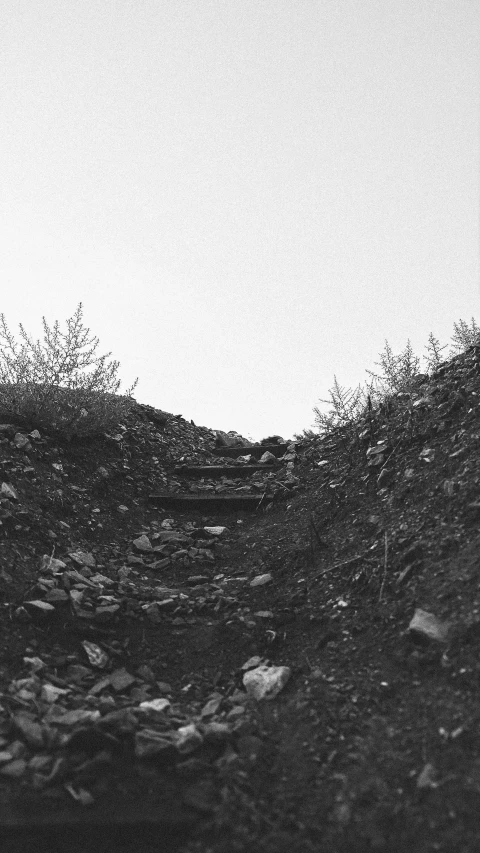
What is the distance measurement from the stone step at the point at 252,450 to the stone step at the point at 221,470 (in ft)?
2.84

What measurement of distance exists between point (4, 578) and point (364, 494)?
2884 millimetres

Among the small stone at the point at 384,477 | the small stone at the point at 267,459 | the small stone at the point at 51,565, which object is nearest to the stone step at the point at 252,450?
the small stone at the point at 267,459

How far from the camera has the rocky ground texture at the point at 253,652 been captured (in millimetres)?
2271

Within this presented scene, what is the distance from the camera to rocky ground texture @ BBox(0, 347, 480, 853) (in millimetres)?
2271

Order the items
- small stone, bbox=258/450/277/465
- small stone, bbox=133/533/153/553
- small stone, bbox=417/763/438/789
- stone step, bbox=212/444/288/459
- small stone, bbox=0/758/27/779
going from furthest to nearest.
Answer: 1. stone step, bbox=212/444/288/459
2. small stone, bbox=258/450/277/465
3. small stone, bbox=133/533/153/553
4. small stone, bbox=0/758/27/779
5. small stone, bbox=417/763/438/789

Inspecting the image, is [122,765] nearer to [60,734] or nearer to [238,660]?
[60,734]

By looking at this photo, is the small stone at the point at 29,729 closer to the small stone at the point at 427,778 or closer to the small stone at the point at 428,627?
the small stone at the point at 427,778

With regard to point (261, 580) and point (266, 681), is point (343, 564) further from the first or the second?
point (266, 681)

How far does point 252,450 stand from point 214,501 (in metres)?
2.47

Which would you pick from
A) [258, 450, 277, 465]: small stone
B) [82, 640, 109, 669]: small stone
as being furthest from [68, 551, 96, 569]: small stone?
[258, 450, 277, 465]: small stone

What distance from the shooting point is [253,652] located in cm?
356

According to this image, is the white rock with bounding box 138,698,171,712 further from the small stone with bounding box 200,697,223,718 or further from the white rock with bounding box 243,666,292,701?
the white rock with bounding box 243,666,292,701

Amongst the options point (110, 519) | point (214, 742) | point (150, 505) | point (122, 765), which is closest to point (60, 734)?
point (122, 765)

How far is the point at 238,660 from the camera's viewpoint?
11.5 feet
